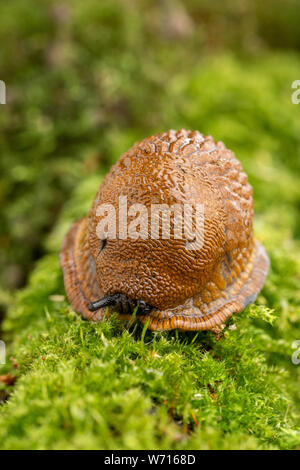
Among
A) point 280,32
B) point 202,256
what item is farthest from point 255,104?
point 202,256

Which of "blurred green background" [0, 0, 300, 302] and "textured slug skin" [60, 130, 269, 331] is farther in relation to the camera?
"blurred green background" [0, 0, 300, 302]

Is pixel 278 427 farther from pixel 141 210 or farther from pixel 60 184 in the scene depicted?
pixel 60 184

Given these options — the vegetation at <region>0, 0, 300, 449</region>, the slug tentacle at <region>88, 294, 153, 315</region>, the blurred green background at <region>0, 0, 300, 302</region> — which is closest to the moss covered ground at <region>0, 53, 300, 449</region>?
the vegetation at <region>0, 0, 300, 449</region>

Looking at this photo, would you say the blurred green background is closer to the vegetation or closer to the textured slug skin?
the vegetation

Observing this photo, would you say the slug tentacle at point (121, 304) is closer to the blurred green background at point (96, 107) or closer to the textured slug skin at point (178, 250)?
the textured slug skin at point (178, 250)

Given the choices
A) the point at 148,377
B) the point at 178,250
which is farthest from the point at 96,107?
the point at 148,377

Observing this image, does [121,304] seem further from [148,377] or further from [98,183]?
[98,183]
